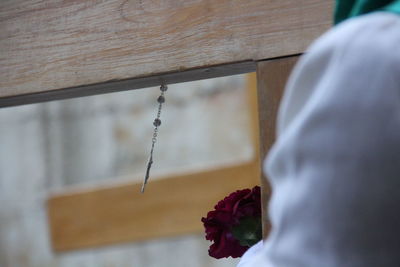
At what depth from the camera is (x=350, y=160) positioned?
531 mm

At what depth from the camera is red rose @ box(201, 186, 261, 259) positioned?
45.3 inches

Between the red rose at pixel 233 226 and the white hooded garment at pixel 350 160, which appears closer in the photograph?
the white hooded garment at pixel 350 160

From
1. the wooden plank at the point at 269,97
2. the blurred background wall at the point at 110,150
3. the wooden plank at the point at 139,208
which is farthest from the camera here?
the blurred background wall at the point at 110,150

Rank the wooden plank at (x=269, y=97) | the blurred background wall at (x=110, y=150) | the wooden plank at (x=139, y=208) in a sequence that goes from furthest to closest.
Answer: the blurred background wall at (x=110, y=150) < the wooden plank at (x=139, y=208) < the wooden plank at (x=269, y=97)

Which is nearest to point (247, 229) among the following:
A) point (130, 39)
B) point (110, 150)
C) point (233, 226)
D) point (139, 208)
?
point (233, 226)

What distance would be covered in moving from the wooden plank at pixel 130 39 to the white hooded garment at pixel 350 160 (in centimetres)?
50

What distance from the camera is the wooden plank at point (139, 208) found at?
3938mm

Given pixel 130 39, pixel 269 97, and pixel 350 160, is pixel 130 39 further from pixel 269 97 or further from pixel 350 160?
pixel 350 160

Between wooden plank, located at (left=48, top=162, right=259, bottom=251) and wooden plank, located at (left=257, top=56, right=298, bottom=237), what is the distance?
269cm

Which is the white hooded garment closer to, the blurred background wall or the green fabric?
the green fabric

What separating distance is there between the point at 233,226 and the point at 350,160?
0.63 m

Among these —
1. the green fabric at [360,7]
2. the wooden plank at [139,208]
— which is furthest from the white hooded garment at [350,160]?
the wooden plank at [139,208]

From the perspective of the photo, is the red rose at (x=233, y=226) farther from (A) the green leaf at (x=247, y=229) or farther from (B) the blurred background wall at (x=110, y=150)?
(B) the blurred background wall at (x=110, y=150)

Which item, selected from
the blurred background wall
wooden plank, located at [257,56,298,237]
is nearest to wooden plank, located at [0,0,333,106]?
wooden plank, located at [257,56,298,237]
